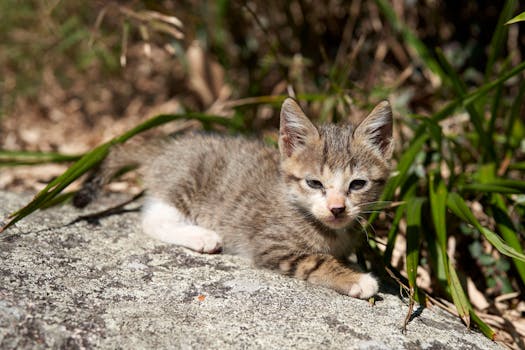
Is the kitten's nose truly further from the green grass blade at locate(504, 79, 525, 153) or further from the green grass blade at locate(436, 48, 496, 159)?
the green grass blade at locate(504, 79, 525, 153)

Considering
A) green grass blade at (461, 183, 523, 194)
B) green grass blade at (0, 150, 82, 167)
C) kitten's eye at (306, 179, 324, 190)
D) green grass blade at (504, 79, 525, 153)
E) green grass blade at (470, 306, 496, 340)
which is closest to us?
green grass blade at (470, 306, 496, 340)

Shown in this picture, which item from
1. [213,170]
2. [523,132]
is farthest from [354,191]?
[523,132]

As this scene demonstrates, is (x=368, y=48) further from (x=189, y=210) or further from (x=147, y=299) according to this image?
(x=147, y=299)

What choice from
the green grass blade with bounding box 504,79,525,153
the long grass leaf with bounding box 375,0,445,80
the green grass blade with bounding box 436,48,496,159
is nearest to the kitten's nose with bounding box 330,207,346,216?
the green grass blade with bounding box 436,48,496,159

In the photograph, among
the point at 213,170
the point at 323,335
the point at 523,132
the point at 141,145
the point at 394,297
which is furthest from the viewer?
the point at 523,132

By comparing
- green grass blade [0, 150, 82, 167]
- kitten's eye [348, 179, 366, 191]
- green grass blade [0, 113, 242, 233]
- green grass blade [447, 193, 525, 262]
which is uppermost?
kitten's eye [348, 179, 366, 191]

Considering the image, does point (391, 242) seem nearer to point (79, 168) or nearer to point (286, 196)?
point (286, 196)

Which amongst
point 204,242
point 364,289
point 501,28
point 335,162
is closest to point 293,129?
point 335,162
